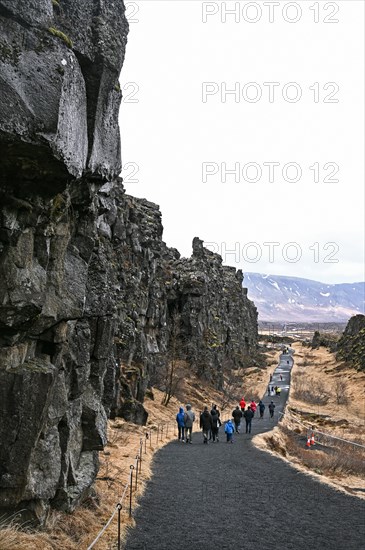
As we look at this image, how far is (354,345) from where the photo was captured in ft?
273

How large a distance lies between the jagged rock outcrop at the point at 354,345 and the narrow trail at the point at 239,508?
192 feet

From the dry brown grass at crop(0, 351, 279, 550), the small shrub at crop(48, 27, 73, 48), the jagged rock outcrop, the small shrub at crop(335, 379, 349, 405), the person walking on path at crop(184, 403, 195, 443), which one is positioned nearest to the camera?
the small shrub at crop(48, 27, 73, 48)

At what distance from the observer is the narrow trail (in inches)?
484

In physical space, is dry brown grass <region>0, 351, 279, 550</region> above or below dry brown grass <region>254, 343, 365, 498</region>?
above

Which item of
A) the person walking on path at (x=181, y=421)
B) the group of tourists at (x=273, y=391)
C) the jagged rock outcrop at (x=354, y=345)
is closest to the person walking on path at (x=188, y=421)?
the person walking on path at (x=181, y=421)

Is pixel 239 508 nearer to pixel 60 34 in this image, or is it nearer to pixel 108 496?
pixel 108 496

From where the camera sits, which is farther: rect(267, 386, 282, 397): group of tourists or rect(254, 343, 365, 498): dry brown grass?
rect(267, 386, 282, 397): group of tourists

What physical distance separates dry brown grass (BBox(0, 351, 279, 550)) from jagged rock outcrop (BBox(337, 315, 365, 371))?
48.4m

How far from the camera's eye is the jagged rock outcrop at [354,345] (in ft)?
253

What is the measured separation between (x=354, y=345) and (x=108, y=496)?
76437 mm

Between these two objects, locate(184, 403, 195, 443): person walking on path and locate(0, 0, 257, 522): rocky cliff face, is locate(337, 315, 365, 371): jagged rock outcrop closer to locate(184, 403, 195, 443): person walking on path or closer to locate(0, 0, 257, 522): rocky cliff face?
locate(184, 403, 195, 443): person walking on path

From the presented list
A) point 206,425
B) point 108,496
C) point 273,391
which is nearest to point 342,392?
point 273,391

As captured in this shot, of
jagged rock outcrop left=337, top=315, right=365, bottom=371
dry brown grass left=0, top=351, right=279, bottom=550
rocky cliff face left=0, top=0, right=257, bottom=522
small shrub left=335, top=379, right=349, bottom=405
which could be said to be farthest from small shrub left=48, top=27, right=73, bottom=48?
jagged rock outcrop left=337, top=315, right=365, bottom=371

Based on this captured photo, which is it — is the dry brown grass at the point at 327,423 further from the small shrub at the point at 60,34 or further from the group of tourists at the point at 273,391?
the small shrub at the point at 60,34
